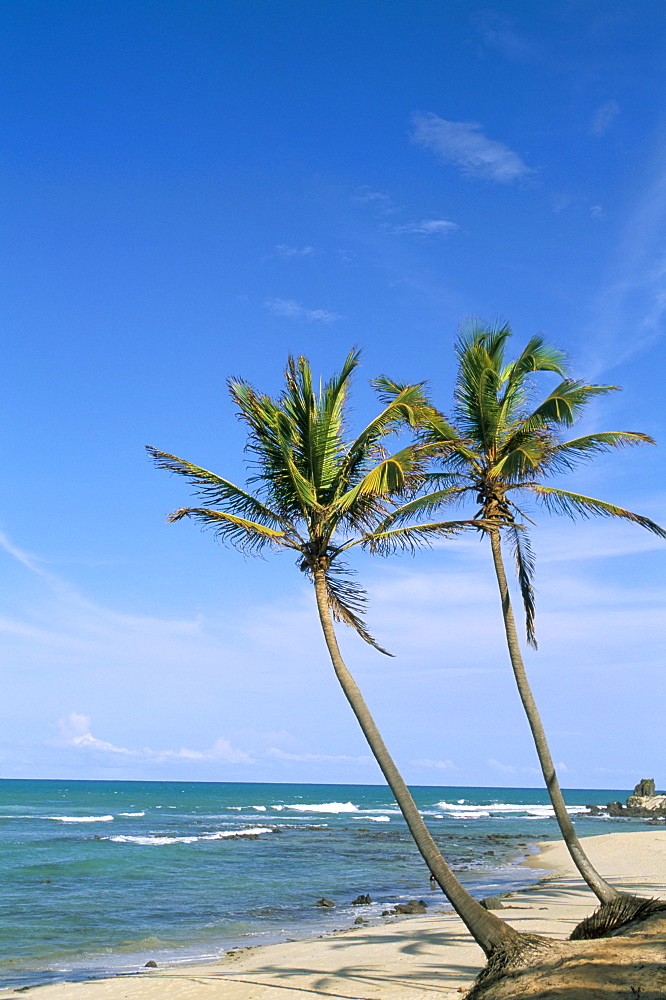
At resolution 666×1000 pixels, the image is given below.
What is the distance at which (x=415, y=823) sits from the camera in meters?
9.40

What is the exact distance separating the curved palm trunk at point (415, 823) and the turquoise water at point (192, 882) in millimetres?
8265

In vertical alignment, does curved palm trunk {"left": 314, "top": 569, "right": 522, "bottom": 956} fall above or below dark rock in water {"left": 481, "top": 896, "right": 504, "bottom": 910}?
above

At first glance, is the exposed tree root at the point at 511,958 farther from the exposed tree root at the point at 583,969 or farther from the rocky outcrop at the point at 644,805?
the rocky outcrop at the point at 644,805

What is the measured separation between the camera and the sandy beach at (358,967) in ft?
35.5

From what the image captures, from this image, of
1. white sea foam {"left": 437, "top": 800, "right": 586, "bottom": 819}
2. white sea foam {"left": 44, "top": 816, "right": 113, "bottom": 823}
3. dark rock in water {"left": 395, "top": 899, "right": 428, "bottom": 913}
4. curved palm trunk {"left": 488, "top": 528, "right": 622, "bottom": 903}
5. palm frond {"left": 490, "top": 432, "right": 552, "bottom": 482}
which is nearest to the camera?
palm frond {"left": 490, "top": 432, "right": 552, "bottom": 482}

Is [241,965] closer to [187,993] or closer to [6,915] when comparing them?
[187,993]

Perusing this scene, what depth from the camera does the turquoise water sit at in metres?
16.9

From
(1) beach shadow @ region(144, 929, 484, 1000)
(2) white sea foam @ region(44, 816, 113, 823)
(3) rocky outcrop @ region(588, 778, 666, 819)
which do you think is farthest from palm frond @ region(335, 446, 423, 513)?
(3) rocky outcrop @ region(588, 778, 666, 819)

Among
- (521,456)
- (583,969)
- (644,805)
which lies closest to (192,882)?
(521,456)

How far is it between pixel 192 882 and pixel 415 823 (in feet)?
68.4

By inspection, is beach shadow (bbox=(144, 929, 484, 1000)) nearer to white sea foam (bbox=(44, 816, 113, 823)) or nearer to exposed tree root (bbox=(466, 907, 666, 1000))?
exposed tree root (bbox=(466, 907, 666, 1000))

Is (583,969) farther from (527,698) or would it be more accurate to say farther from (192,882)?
(192,882)

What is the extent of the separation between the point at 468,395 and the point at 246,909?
16.5 metres

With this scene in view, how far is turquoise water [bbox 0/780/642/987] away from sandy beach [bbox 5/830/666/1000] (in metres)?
1.77
